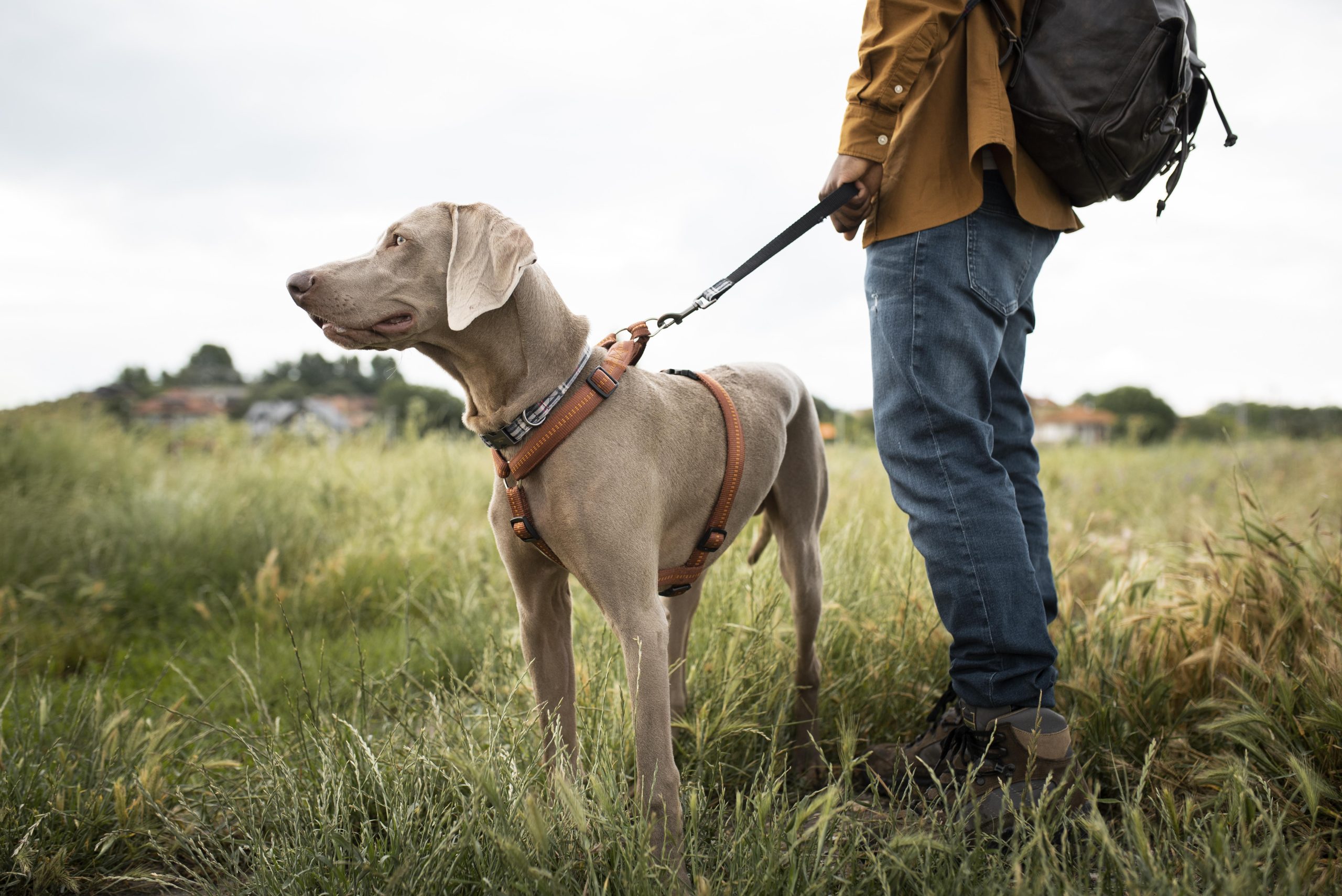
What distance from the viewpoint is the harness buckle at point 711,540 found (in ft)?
6.86

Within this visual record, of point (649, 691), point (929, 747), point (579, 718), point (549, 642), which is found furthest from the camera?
point (579, 718)

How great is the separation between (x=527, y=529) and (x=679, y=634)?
0.87 m

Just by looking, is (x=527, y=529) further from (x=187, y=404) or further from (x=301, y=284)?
(x=187, y=404)

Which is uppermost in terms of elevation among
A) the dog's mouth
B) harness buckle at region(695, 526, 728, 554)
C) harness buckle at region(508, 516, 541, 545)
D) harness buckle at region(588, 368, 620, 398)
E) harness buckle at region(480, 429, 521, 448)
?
the dog's mouth

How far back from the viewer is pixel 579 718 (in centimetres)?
229

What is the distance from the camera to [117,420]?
835cm

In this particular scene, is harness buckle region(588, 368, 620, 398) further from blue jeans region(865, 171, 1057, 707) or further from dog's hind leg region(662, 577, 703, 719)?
dog's hind leg region(662, 577, 703, 719)

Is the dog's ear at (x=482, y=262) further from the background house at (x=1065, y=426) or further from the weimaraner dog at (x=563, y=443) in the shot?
the background house at (x=1065, y=426)

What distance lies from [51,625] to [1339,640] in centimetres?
504

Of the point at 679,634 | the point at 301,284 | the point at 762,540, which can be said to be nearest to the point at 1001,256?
the point at 762,540

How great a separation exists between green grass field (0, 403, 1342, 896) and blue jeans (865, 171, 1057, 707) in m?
0.38

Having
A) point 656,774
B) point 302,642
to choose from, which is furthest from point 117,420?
point 656,774

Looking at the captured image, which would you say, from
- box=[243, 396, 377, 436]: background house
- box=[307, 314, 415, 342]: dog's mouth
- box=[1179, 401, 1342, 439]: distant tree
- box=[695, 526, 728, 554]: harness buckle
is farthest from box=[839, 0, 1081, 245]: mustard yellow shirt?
box=[1179, 401, 1342, 439]: distant tree

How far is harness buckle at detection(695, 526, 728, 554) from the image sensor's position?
2090 mm
